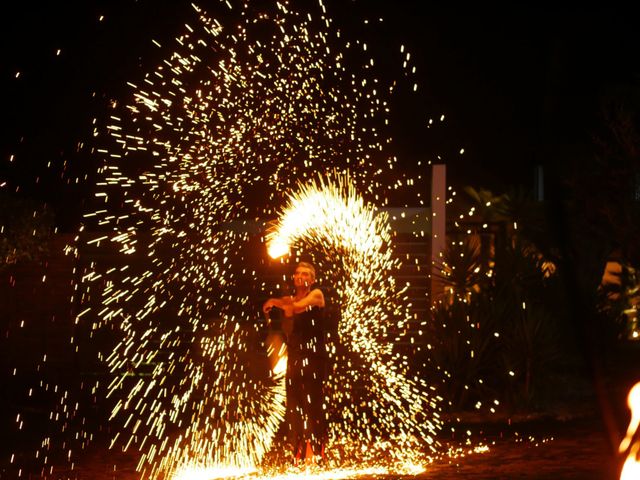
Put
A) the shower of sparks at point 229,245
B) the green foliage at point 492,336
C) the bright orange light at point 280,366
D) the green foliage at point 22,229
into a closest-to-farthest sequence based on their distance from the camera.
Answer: the bright orange light at point 280,366 < the shower of sparks at point 229,245 < the green foliage at point 492,336 < the green foliage at point 22,229

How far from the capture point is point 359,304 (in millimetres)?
14562

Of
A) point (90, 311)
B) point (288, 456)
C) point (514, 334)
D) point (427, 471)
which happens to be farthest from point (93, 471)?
point (90, 311)

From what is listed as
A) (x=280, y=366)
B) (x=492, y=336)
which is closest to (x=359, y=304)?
(x=492, y=336)

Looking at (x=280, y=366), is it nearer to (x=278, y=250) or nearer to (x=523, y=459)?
(x=523, y=459)

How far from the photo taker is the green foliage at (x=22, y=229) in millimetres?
15047

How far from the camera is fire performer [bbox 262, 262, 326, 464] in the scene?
9.57 meters

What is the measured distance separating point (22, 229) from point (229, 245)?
9.35 ft

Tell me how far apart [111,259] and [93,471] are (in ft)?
24.1

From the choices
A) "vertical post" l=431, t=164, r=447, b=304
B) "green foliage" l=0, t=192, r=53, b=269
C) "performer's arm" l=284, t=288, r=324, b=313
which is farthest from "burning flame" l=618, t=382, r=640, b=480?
"green foliage" l=0, t=192, r=53, b=269

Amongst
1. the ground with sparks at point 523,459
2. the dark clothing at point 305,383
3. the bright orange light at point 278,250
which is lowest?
the ground with sparks at point 523,459

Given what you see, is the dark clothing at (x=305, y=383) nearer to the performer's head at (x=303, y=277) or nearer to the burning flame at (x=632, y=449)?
the performer's head at (x=303, y=277)

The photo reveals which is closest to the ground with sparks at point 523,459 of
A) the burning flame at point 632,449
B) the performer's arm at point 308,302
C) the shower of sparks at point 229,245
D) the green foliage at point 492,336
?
the burning flame at point 632,449

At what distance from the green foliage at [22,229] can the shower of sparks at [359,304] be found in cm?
311

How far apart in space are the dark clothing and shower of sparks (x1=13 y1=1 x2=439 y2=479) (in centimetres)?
121
